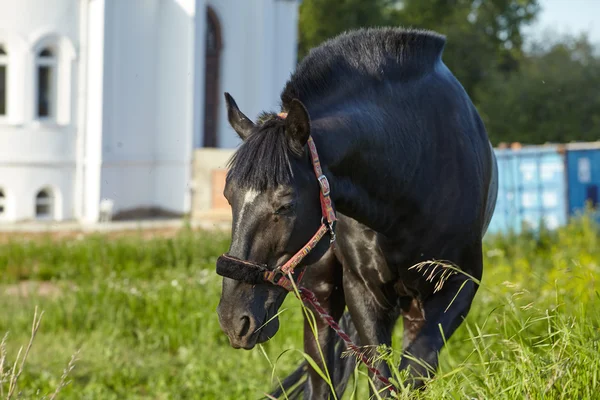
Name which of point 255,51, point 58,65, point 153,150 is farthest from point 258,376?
point 255,51

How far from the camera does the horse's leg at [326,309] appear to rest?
3998 millimetres

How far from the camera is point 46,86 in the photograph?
16609 millimetres

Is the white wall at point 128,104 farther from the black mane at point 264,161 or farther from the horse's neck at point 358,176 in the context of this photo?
the black mane at point 264,161

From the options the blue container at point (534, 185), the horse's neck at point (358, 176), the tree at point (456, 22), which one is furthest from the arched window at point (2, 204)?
the tree at point (456, 22)

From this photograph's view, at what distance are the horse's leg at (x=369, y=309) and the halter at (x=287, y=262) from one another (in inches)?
29.1

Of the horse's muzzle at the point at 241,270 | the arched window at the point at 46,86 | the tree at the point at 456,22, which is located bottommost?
the horse's muzzle at the point at 241,270

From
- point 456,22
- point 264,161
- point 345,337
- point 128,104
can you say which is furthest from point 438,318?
point 456,22

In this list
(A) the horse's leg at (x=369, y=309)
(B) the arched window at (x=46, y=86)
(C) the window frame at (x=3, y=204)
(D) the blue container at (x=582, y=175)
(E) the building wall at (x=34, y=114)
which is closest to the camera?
(A) the horse's leg at (x=369, y=309)

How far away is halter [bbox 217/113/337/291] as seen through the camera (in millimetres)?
2881

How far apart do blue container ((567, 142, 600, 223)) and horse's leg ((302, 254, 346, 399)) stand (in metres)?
11.3

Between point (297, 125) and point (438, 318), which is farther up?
point (297, 125)

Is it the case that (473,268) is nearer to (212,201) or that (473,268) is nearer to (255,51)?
(212,201)

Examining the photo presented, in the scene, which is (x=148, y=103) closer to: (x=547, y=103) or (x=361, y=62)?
(x=361, y=62)

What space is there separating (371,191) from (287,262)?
56 centimetres
